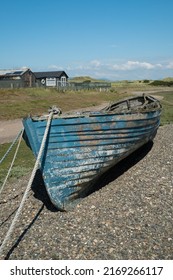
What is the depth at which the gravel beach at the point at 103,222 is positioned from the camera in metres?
6.66

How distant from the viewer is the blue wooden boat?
7910mm

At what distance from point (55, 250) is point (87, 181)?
227 centimetres

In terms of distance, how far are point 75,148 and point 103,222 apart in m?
1.77

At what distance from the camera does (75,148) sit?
26.9 ft

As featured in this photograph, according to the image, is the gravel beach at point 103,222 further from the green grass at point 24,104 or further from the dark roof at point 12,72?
the dark roof at point 12,72

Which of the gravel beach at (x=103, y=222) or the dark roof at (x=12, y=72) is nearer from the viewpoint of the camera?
the gravel beach at (x=103, y=222)

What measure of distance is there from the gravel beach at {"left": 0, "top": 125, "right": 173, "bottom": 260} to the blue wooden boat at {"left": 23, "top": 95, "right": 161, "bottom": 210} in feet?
1.63

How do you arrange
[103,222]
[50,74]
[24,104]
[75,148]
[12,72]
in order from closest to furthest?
[103,222] < [75,148] < [24,104] < [12,72] < [50,74]

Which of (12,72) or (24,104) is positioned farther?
(12,72)

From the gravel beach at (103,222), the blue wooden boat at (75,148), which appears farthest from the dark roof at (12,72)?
the blue wooden boat at (75,148)

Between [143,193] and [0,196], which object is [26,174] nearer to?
[0,196]

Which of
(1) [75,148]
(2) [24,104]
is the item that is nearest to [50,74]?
(2) [24,104]

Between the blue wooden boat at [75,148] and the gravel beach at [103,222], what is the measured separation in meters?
0.50

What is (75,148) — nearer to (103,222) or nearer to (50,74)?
(103,222)
